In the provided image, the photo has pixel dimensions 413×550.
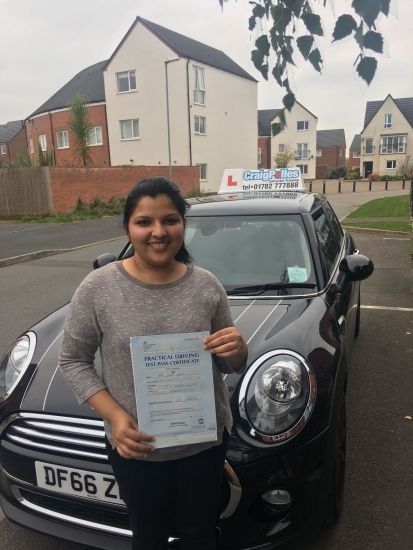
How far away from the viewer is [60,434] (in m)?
1.97

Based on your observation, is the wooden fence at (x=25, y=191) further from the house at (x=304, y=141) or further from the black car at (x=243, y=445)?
the house at (x=304, y=141)

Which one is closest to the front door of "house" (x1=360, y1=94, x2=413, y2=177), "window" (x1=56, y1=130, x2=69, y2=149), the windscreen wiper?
"house" (x1=360, y1=94, x2=413, y2=177)

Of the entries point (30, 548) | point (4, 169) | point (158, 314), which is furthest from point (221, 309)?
point (4, 169)

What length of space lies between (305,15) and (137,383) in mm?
1626

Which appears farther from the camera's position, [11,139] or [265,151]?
[11,139]

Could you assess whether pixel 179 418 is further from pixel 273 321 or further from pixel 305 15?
pixel 305 15

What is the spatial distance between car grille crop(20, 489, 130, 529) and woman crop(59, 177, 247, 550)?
0.37 meters

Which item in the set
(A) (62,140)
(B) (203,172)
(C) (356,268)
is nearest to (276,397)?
Result: (C) (356,268)

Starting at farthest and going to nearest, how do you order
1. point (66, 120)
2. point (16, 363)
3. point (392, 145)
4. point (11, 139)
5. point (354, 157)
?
point (354, 157) → point (392, 145) → point (11, 139) → point (66, 120) → point (16, 363)

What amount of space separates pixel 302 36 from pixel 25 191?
60.9 feet

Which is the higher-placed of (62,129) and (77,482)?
(62,129)

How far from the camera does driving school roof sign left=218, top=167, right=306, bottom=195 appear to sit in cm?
510

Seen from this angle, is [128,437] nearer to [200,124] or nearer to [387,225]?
[387,225]

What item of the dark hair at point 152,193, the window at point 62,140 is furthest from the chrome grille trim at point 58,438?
the window at point 62,140
